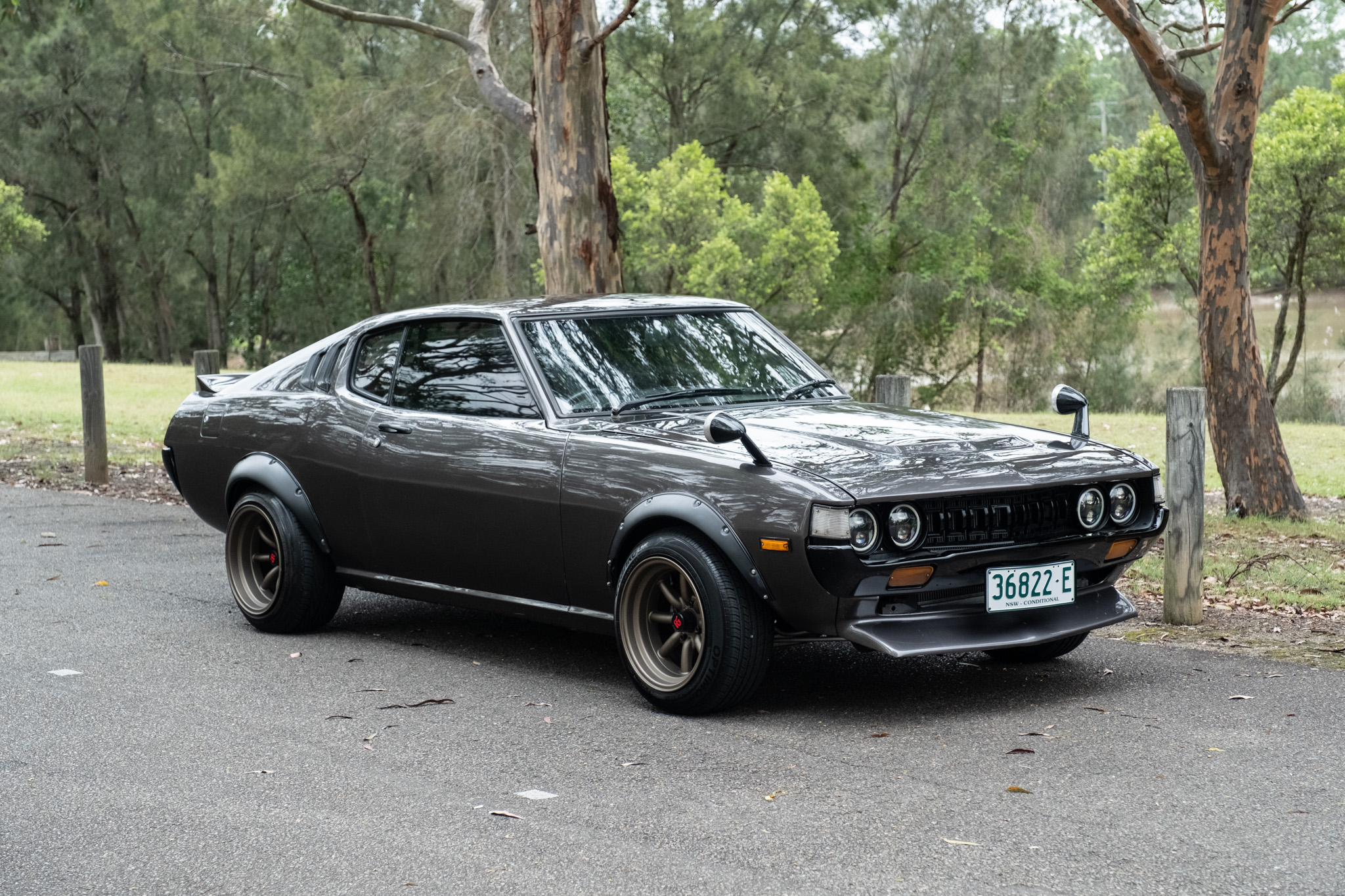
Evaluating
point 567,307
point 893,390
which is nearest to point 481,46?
point 893,390

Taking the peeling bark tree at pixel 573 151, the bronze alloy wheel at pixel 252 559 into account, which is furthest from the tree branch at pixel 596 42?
the bronze alloy wheel at pixel 252 559

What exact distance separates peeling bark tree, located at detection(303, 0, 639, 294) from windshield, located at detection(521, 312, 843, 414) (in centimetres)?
514

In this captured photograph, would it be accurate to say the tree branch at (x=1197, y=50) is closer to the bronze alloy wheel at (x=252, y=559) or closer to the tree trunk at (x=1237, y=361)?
the tree trunk at (x=1237, y=361)

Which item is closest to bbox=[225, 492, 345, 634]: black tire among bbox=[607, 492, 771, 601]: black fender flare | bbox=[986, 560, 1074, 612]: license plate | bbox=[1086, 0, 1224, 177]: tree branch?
bbox=[607, 492, 771, 601]: black fender flare

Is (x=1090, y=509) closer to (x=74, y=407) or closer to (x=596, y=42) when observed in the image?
(x=596, y=42)

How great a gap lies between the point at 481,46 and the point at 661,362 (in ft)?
25.6

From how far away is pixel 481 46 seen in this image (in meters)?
13.4

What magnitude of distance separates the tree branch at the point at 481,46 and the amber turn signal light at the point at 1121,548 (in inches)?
304

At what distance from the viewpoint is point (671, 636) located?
218 inches

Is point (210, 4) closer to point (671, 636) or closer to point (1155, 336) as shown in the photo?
point (1155, 336)

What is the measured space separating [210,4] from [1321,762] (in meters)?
49.0

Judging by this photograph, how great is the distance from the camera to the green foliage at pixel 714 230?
39.9 metres

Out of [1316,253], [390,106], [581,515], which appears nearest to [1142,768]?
[581,515]

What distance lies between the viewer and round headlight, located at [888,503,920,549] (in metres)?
5.15
